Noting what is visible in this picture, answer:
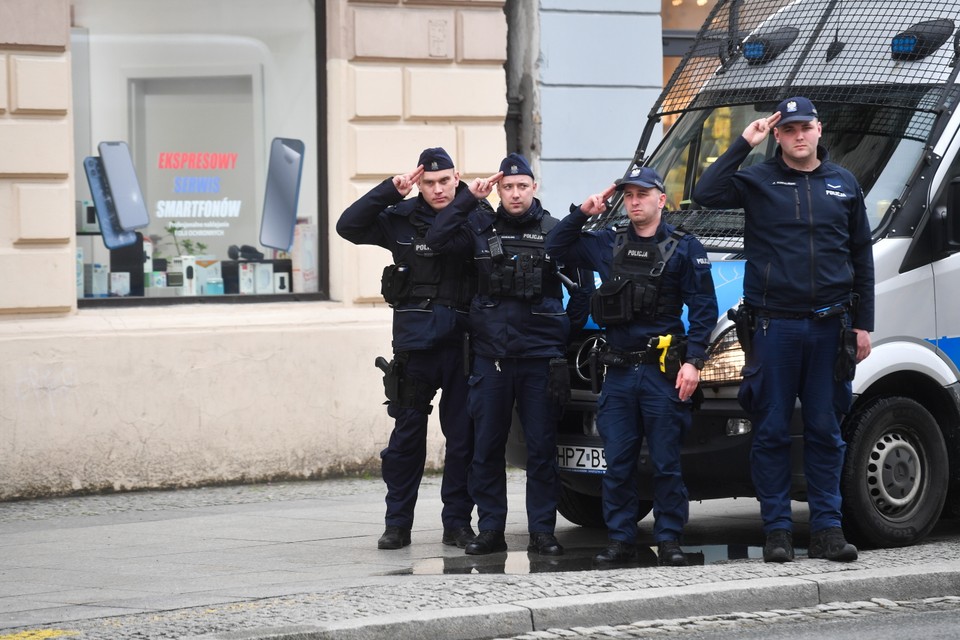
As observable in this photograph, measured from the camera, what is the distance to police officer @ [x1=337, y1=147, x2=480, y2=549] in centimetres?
770

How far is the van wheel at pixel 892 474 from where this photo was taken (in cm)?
727

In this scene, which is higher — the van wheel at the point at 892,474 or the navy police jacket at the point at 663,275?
the navy police jacket at the point at 663,275

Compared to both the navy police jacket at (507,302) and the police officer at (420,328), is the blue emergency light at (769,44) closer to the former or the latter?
the navy police jacket at (507,302)

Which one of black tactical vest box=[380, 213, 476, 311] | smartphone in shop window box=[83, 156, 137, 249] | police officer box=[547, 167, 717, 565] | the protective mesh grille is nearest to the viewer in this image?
police officer box=[547, 167, 717, 565]

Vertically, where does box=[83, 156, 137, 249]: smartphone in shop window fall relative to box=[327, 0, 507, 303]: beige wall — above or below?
below

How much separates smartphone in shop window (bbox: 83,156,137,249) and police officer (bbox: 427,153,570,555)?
397cm

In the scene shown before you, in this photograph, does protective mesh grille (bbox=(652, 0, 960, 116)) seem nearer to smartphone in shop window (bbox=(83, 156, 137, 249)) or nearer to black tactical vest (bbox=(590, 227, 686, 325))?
black tactical vest (bbox=(590, 227, 686, 325))

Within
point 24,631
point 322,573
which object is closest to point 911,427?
point 322,573

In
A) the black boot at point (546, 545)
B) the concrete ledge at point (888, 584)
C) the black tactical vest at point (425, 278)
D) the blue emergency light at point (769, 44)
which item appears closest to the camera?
the concrete ledge at point (888, 584)

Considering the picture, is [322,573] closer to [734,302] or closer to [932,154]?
[734,302]

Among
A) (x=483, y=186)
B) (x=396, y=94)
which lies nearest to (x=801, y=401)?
(x=483, y=186)

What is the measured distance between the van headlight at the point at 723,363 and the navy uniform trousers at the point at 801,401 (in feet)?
0.42

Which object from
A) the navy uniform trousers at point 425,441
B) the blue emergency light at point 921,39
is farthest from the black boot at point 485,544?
the blue emergency light at point 921,39

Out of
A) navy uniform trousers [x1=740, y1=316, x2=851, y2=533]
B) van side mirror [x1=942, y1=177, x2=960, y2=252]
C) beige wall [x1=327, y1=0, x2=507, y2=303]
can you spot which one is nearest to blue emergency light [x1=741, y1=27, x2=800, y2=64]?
van side mirror [x1=942, y1=177, x2=960, y2=252]
